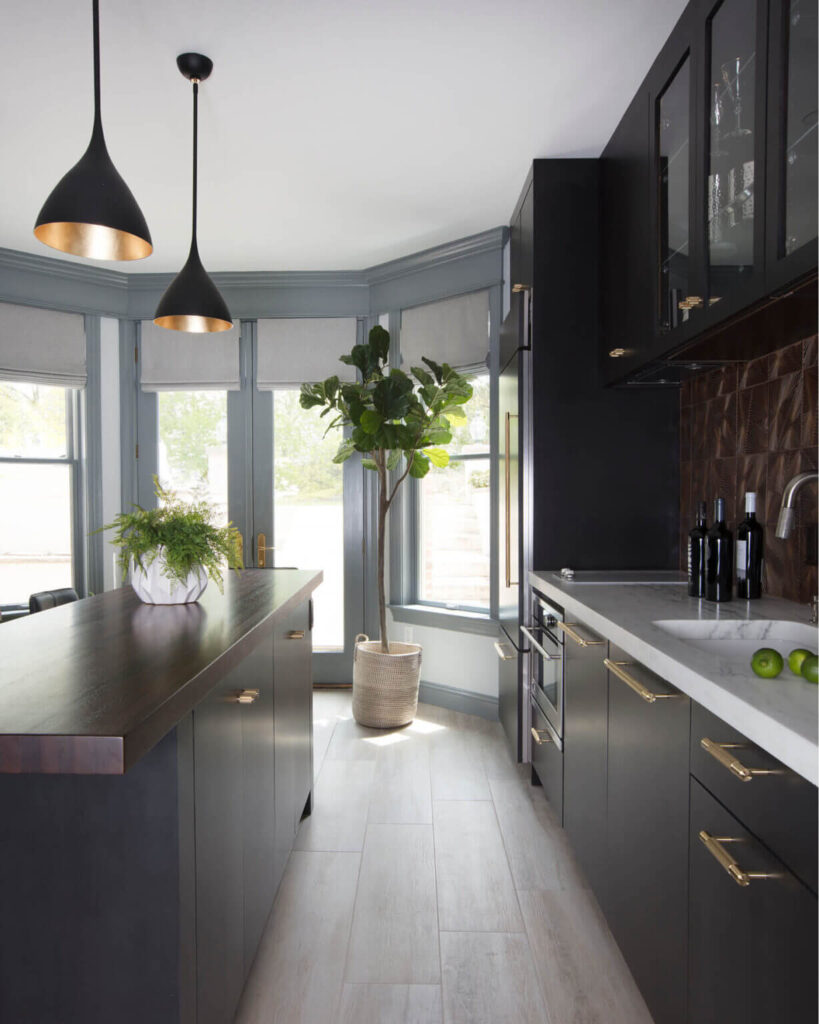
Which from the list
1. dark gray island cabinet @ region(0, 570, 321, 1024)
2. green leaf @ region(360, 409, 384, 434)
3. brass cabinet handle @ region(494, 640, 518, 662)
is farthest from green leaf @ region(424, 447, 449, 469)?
dark gray island cabinet @ region(0, 570, 321, 1024)

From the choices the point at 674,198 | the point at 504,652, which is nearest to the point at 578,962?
the point at 504,652

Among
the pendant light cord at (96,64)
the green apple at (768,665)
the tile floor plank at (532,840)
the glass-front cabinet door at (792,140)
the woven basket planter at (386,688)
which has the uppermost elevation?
the pendant light cord at (96,64)

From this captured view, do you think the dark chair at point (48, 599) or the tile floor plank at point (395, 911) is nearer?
the tile floor plank at point (395, 911)

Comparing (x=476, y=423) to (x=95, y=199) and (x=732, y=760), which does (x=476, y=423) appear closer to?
(x=95, y=199)

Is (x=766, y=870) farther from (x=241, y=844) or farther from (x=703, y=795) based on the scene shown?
(x=241, y=844)

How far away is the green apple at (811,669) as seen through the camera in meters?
1.24

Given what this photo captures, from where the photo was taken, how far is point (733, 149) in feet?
5.89

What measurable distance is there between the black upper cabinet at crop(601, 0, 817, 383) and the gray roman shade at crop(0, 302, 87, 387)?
3.57m

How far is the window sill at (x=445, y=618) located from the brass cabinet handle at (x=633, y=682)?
86.9 inches

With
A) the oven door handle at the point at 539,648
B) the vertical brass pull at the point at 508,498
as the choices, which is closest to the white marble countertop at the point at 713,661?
the oven door handle at the point at 539,648

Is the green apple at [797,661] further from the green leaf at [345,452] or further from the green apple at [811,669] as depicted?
the green leaf at [345,452]

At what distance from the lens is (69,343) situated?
4.71m

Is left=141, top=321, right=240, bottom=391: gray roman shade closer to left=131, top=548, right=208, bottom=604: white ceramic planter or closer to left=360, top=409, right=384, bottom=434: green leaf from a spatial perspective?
left=360, top=409, right=384, bottom=434: green leaf

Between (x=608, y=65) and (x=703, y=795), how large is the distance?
2.51 metres
